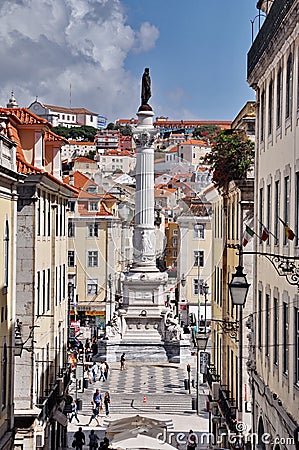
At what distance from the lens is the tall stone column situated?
189 ft

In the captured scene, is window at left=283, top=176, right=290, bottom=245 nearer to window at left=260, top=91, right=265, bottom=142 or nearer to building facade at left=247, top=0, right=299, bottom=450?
building facade at left=247, top=0, right=299, bottom=450

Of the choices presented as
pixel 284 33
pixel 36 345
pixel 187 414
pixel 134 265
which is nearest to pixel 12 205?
pixel 36 345

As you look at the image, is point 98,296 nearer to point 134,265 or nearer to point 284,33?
point 134,265

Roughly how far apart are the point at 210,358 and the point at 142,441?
656 inches

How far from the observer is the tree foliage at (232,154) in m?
26.7

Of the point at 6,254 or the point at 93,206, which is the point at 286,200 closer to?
the point at 6,254

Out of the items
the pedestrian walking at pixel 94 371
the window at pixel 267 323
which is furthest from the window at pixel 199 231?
the window at pixel 267 323

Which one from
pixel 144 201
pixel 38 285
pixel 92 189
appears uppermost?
pixel 92 189

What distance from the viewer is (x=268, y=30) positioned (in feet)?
58.8

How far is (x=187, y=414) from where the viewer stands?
37000mm

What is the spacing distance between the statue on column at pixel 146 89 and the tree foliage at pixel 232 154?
33.1m

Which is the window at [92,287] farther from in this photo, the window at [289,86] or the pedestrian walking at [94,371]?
the window at [289,86]

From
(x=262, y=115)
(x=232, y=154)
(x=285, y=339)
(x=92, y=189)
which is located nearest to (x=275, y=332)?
(x=285, y=339)

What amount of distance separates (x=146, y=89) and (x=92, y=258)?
1581 cm
